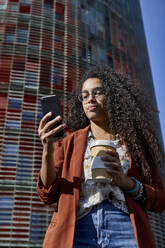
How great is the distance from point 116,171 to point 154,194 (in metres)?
0.33

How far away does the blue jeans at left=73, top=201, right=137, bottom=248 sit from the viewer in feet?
4.18

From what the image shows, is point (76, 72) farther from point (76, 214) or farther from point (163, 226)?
point (76, 214)

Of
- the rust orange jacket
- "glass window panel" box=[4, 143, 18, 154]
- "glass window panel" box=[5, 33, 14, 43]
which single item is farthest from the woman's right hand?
"glass window panel" box=[5, 33, 14, 43]

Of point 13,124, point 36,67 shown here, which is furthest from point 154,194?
point 36,67

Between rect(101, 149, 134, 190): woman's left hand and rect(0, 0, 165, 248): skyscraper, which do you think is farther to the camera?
rect(0, 0, 165, 248): skyscraper

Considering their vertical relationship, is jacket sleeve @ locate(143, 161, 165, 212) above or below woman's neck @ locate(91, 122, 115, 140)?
below

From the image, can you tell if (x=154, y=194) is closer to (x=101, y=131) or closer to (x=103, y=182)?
(x=103, y=182)

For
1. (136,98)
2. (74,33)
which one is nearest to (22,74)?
(74,33)

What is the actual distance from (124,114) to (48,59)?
6.71m

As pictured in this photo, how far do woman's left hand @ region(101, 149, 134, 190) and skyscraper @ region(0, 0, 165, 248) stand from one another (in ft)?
14.9

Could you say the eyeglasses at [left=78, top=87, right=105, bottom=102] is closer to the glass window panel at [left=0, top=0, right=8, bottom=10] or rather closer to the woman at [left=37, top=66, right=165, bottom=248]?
the woman at [left=37, top=66, right=165, bottom=248]

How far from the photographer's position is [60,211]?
135 cm

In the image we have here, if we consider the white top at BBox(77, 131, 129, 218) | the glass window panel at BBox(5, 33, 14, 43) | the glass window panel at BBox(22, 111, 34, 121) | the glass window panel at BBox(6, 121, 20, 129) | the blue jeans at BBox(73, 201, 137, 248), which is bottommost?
the blue jeans at BBox(73, 201, 137, 248)

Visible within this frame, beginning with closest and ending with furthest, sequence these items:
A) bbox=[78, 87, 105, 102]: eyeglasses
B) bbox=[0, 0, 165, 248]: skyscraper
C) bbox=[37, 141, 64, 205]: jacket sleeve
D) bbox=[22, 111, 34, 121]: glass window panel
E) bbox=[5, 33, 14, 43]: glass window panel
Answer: bbox=[37, 141, 64, 205]: jacket sleeve
bbox=[78, 87, 105, 102]: eyeglasses
bbox=[0, 0, 165, 248]: skyscraper
bbox=[22, 111, 34, 121]: glass window panel
bbox=[5, 33, 14, 43]: glass window panel
